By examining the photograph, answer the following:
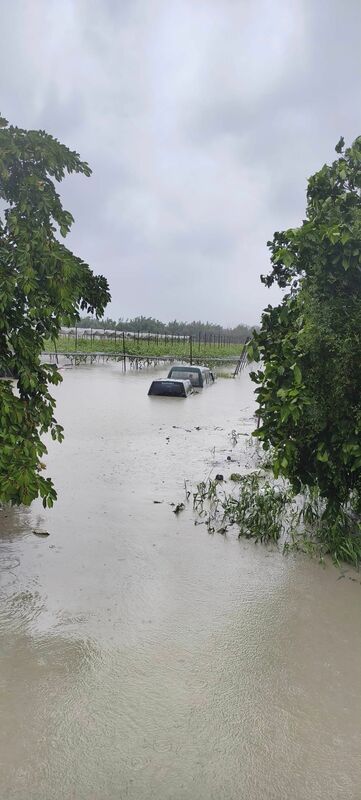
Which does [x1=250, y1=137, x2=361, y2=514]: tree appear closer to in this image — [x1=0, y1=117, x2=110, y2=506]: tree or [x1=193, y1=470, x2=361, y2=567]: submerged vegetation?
[x1=193, y1=470, x2=361, y2=567]: submerged vegetation

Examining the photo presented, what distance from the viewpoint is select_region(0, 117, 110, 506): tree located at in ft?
12.6

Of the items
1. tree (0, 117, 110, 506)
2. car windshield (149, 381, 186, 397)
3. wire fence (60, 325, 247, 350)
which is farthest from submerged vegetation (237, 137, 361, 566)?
wire fence (60, 325, 247, 350)

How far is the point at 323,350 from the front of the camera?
4.98 meters

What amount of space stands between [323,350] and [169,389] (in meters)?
14.0

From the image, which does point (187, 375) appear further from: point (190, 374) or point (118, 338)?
point (118, 338)

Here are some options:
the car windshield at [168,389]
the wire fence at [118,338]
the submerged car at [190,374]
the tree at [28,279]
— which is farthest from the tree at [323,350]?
the wire fence at [118,338]

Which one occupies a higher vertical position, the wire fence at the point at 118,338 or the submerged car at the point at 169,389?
the wire fence at the point at 118,338

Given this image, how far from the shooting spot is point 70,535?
610 centimetres

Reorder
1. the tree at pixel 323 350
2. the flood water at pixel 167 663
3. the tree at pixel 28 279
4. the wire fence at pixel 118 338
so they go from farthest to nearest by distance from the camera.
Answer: the wire fence at pixel 118 338 < the tree at pixel 323 350 < the tree at pixel 28 279 < the flood water at pixel 167 663

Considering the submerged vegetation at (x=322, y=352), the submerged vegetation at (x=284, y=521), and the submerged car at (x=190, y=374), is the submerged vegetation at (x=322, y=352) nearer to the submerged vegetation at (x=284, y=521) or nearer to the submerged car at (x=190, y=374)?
the submerged vegetation at (x=284, y=521)

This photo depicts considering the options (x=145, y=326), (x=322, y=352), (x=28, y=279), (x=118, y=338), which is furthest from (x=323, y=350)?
(x=145, y=326)

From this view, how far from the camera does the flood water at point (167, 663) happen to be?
2836 mm

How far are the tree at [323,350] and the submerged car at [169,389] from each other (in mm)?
13115

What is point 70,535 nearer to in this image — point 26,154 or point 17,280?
point 17,280
